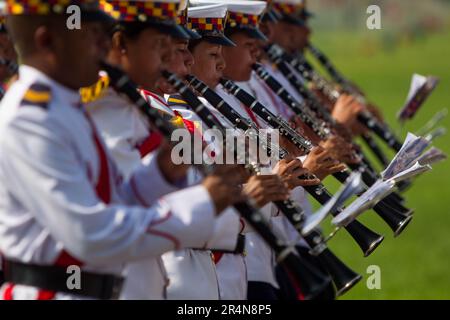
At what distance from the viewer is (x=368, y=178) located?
29.9ft

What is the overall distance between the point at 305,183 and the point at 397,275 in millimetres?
6160

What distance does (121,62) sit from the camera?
5.30m

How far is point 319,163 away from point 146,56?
2284 millimetres

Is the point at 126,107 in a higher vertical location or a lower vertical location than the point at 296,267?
higher

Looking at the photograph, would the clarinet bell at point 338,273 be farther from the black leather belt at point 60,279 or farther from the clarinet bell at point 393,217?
the black leather belt at point 60,279

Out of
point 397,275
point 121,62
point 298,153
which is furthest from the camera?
point 397,275

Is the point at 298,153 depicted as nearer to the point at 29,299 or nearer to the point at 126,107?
the point at 126,107

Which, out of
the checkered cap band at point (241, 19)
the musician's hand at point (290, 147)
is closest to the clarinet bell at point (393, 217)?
the musician's hand at point (290, 147)

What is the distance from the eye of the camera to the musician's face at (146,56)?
5.26m

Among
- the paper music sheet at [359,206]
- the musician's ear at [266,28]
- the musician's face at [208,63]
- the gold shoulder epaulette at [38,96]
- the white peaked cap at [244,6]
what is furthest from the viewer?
the musician's ear at [266,28]

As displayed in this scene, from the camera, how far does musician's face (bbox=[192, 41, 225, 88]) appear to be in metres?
7.24

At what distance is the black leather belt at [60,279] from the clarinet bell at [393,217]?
313cm

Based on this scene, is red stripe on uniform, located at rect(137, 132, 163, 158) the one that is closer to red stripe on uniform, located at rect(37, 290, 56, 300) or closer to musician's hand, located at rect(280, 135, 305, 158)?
red stripe on uniform, located at rect(37, 290, 56, 300)

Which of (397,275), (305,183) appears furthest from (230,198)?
(397,275)
